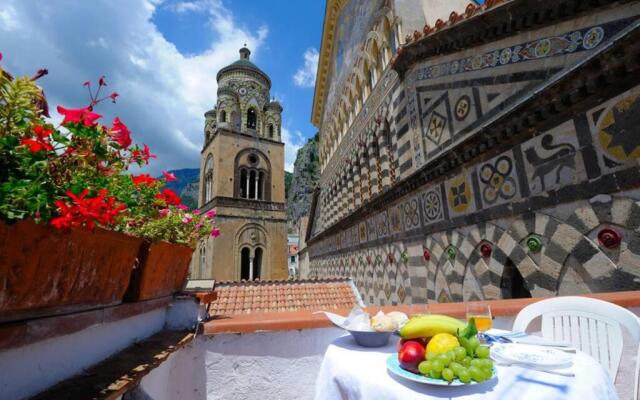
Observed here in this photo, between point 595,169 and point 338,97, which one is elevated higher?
point 338,97

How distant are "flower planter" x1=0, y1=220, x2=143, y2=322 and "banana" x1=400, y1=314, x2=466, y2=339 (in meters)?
1.42

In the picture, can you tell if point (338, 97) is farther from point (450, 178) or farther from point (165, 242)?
point (165, 242)

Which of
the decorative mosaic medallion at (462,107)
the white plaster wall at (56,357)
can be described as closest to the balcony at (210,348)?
the white plaster wall at (56,357)

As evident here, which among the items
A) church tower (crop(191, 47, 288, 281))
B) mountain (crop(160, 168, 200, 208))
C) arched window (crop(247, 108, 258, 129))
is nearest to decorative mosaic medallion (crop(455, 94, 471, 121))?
church tower (crop(191, 47, 288, 281))

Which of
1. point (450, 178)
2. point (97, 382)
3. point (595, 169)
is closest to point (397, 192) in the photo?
point (450, 178)

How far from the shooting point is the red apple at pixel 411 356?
131 centimetres

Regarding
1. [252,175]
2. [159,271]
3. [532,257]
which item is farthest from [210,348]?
[252,175]

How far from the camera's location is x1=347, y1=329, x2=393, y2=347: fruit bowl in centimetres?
168

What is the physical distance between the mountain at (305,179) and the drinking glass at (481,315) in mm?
51464

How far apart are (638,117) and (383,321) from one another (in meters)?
3.07

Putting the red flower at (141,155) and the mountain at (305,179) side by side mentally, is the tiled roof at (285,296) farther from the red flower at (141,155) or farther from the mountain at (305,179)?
the mountain at (305,179)

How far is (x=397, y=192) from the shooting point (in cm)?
688

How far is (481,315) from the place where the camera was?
1.87 m

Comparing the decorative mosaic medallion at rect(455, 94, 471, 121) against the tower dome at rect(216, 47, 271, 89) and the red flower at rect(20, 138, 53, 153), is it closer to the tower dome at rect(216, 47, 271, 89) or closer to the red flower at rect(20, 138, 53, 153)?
the red flower at rect(20, 138, 53, 153)
